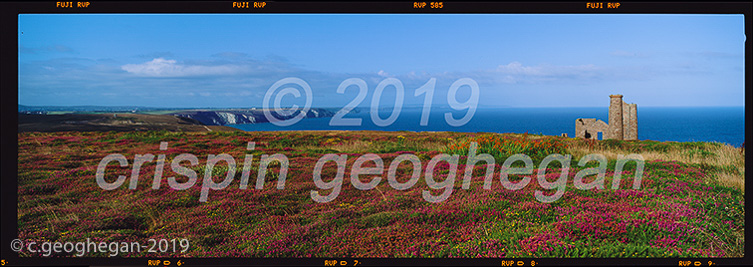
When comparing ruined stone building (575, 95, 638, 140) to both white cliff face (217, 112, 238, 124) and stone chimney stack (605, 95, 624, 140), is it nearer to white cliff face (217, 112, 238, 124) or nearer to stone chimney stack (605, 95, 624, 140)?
stone chimney stack (605, 95, 624, 140)

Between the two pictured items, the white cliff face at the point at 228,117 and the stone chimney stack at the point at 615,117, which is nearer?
the white cliff face at the point at 228,117

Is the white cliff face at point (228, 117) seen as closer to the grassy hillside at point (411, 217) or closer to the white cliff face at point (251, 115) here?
the white cliff face at point (251, 115)

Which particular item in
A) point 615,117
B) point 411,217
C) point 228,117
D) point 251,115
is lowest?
point 411,217

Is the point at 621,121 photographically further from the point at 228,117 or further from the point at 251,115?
the point at 251,115

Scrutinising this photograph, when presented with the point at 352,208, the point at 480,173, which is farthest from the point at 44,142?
the point at 480,173

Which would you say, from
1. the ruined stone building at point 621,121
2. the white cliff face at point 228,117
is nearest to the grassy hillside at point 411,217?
the white cliff face at point 228,117

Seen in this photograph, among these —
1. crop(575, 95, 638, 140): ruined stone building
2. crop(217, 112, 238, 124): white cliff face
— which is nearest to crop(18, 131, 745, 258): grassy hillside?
crop(217, 112, 238, 124): white cliff face

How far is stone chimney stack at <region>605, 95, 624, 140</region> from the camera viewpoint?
20.3 m

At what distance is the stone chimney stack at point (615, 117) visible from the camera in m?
20.3

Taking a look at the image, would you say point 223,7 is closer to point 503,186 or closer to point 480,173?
point 503,186

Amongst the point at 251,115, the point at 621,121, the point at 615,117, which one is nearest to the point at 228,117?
the point at 251,115

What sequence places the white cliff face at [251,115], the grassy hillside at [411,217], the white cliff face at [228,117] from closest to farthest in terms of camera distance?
1. the grassy hillside at [411,217]
2. the white cliff face at [251,115]
3. the white cliff face at [228,117]

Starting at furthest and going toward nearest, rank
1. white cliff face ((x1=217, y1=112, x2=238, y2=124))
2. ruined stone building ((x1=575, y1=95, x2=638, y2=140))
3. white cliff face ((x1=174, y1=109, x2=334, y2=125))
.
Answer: ruined stone building ((x1=575, y1=95, x2=638, y2=140))
white cliff face ((x1=217, y1=112, x2=238, y2=124))
white cliff face ((x1=174, y1=109, x2=334, y2=125))

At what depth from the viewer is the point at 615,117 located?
2056 cm
